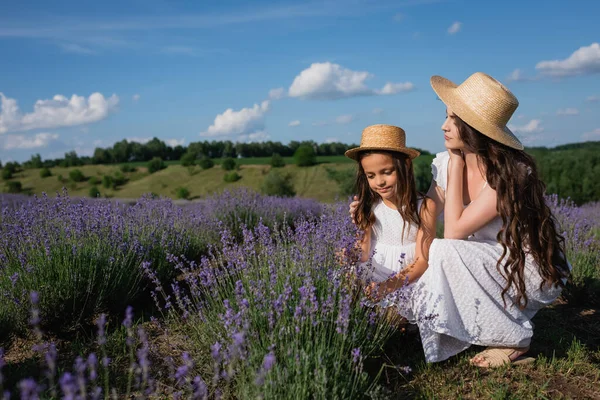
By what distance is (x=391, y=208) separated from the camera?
10.5 ft

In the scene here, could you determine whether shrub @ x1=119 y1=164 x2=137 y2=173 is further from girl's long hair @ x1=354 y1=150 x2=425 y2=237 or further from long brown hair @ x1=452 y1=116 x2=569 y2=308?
long brown hair @ x1=452 y1=116 x2=569 y2=308

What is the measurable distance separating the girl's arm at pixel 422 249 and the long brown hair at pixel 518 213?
412mm

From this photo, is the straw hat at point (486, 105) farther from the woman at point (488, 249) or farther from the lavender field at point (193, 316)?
the lavender field at point (193, 316)

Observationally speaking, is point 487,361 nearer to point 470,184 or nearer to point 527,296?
point 527,296

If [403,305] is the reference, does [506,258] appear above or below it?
above

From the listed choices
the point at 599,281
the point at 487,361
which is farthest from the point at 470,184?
the point at 599,281

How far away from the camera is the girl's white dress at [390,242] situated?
123 inches

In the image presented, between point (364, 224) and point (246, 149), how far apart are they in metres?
25.7

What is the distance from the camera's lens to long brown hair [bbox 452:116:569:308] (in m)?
2.68

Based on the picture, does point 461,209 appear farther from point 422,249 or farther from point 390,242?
point 390,242

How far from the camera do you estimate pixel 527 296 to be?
2.78m

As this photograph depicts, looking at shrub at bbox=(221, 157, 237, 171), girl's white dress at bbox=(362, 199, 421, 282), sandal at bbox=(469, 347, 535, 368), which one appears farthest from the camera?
shrub at bbox=(221, 157, 237, 171)

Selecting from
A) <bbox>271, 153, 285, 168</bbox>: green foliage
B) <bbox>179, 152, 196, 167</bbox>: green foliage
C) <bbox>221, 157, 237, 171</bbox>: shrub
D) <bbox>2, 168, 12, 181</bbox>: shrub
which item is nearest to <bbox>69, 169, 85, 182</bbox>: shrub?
<bbox>2, 168, 12, 181</bbox>: shrub

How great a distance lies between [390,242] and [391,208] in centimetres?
22
